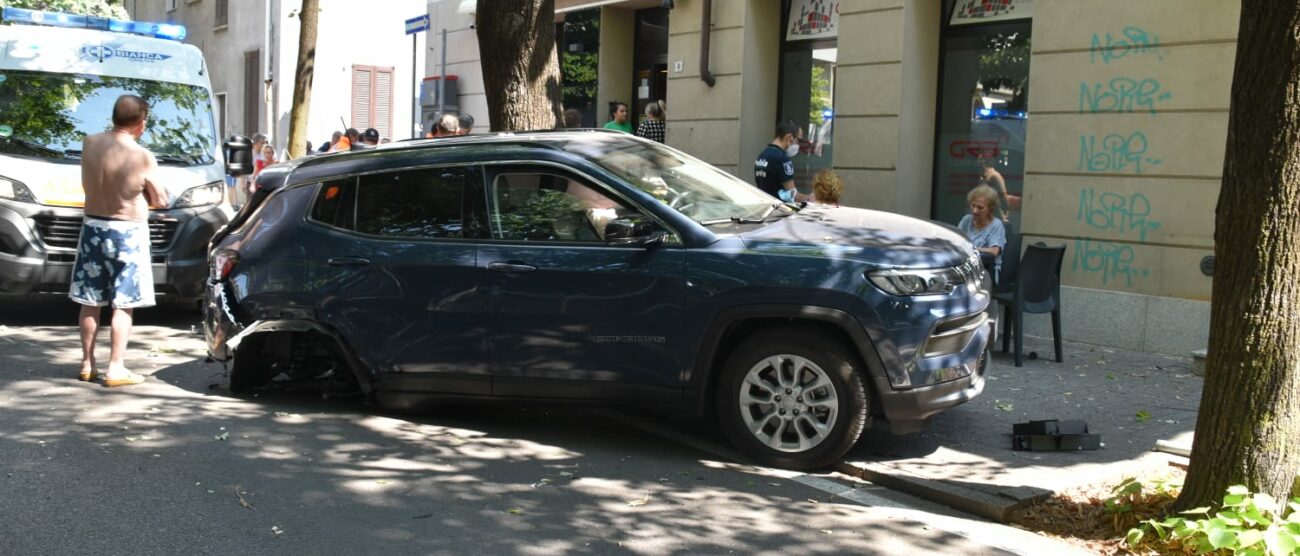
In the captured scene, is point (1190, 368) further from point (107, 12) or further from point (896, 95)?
point (107, 12)

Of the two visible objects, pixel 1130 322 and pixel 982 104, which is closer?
pixel 1130 322

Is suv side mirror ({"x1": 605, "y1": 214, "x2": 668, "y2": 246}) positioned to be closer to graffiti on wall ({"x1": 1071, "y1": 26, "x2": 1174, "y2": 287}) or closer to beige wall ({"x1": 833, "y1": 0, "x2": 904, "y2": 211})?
graffiti on wall ({"x1": 1071, "y1": 26, "x2": 1174, "y2": 287})

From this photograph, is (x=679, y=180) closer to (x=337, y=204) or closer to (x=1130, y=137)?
(x=337, y=204)

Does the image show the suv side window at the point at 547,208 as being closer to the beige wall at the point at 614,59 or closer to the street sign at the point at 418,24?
the beige wall at the point at 614,59

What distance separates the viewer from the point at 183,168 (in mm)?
11188

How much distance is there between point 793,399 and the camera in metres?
6.26

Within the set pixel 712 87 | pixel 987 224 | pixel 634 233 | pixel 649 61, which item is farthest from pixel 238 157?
pixel 649 61

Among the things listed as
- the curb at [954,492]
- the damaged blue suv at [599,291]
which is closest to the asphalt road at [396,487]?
the curb at [954,492]

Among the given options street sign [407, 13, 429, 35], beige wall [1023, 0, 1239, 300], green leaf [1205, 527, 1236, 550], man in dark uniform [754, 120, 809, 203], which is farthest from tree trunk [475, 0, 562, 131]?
street sign [407, 13, 429, 35]

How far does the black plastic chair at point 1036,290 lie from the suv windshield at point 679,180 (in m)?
2.83

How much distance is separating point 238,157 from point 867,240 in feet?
23.3

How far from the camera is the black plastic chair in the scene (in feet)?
30.7

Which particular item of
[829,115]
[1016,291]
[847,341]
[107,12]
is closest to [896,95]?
[829,115]

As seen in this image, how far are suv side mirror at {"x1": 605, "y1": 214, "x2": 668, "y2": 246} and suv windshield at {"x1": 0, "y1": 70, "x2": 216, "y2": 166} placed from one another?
6.33 meters
